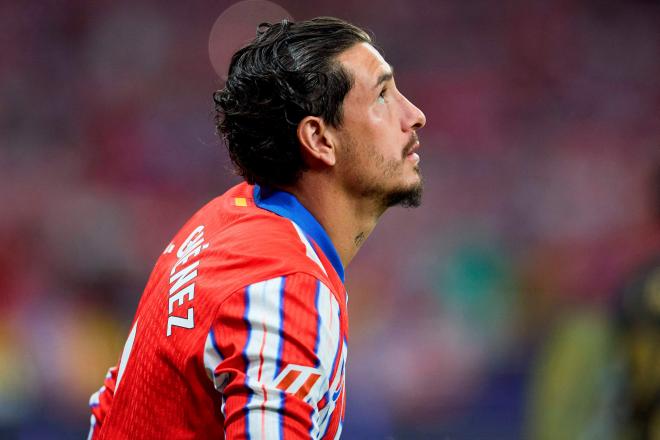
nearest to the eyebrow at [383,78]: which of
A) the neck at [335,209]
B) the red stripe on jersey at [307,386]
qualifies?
the neck at [335,209]

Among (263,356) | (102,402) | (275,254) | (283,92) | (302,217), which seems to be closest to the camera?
(263,356)

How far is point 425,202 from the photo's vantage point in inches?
177

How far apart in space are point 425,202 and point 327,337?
3360 mm

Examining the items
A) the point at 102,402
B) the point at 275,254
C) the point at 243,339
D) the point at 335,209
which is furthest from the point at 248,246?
the point at 102,402

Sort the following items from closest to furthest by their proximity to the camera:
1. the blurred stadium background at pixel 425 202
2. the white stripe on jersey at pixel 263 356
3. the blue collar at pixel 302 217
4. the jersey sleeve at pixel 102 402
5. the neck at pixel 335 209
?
1. the white stripe on jersey at pixel 263 356
2. the blue collar at pixel 302 217
3. the neck at pixel 335 209
4. the jersey sleeve at pixel 102 402
5. the blurred stadium background at pixel 425 202

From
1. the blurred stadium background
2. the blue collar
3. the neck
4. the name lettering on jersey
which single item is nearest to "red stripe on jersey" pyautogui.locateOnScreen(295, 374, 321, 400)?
the name lettering on jersey

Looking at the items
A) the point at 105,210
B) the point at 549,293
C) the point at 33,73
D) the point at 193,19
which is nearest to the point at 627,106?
the point at 549,293

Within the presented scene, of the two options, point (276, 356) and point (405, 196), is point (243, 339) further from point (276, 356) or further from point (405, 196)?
point (405, 196)

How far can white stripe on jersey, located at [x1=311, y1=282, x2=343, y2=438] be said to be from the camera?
117cm

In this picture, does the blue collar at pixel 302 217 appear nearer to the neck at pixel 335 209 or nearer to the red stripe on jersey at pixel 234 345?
the neck at pixel 335 209

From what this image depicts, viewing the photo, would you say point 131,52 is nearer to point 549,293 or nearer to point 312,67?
point 549,293

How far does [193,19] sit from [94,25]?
22.7 inches

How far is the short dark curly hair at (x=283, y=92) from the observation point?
1.58 meters

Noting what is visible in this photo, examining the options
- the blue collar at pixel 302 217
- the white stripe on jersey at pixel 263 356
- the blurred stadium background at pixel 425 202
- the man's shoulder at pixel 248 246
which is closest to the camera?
the white stripe on jersey at pixel 263 356
